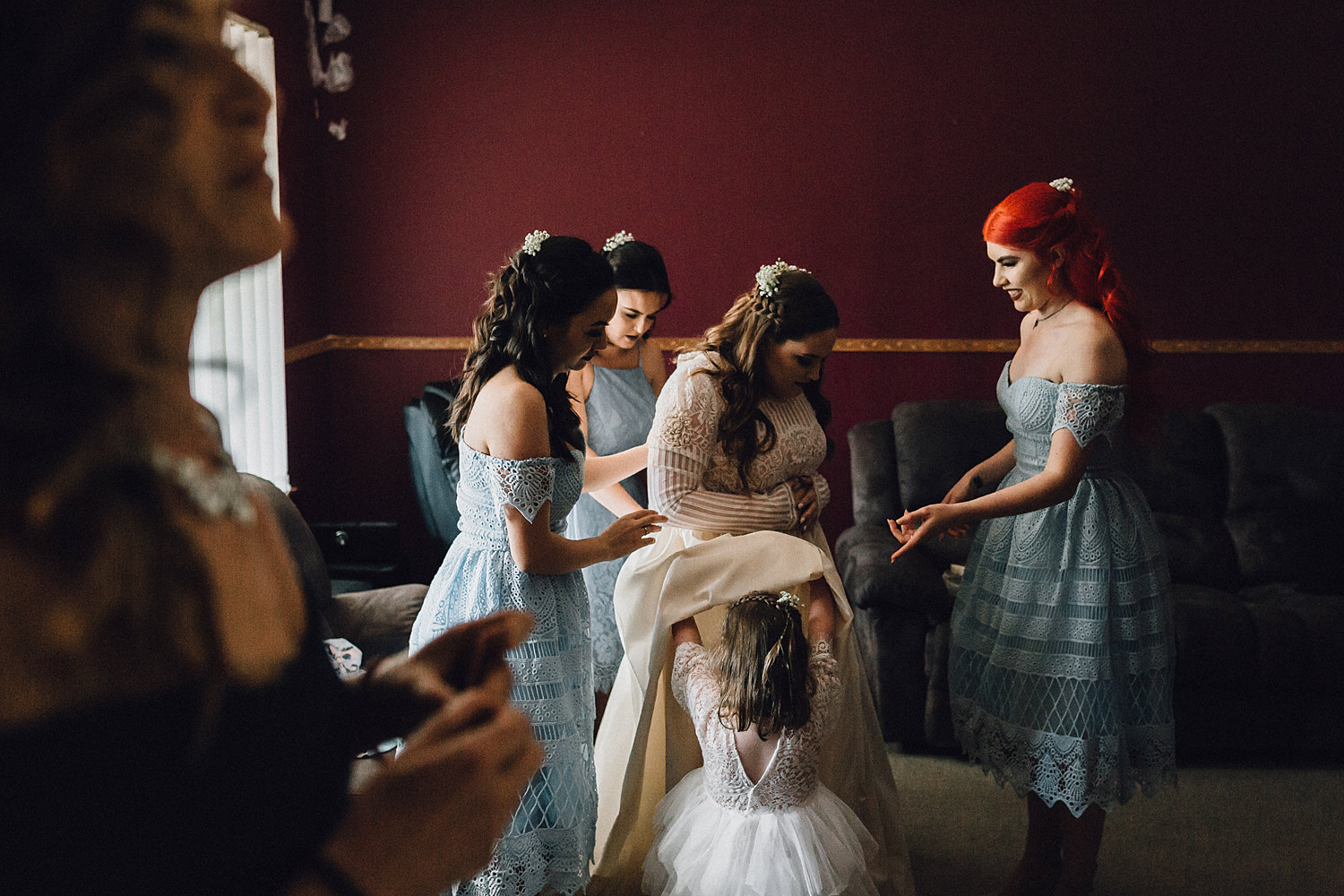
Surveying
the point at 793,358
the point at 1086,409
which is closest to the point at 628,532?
the point at 793,358

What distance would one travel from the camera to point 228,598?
501mm

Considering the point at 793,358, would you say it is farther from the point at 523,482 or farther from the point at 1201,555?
the point at 1201,555

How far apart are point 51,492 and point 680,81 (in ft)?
14.3

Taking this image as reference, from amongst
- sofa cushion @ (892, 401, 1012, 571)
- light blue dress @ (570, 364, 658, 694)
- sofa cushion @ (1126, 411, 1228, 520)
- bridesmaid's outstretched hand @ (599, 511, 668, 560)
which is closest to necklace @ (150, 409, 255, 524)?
bridesmaid's outstretched hand @ (599, 511, 668, 560)

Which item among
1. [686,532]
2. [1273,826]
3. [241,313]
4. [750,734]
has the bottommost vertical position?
[1273,826]

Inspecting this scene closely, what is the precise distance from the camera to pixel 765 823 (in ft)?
6.73

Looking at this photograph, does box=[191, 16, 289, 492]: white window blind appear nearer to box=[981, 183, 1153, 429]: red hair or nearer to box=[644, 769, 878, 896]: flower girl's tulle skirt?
box=[644, 769, 878, 896]: flower girl's tulle skirt

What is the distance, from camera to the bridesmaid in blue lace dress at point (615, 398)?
300 centimetres

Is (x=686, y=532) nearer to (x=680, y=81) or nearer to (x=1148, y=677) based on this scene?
(x=1148, y=677)

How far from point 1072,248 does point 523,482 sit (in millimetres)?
1367

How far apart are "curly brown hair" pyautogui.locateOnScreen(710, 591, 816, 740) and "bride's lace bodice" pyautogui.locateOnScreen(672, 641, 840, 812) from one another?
0.08ft

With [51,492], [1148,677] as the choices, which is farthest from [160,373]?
[1148,677]

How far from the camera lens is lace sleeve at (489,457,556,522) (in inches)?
74.2

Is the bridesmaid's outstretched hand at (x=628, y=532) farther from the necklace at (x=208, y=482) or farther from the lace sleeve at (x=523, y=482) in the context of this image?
the necklace at (x=208, y=482)
